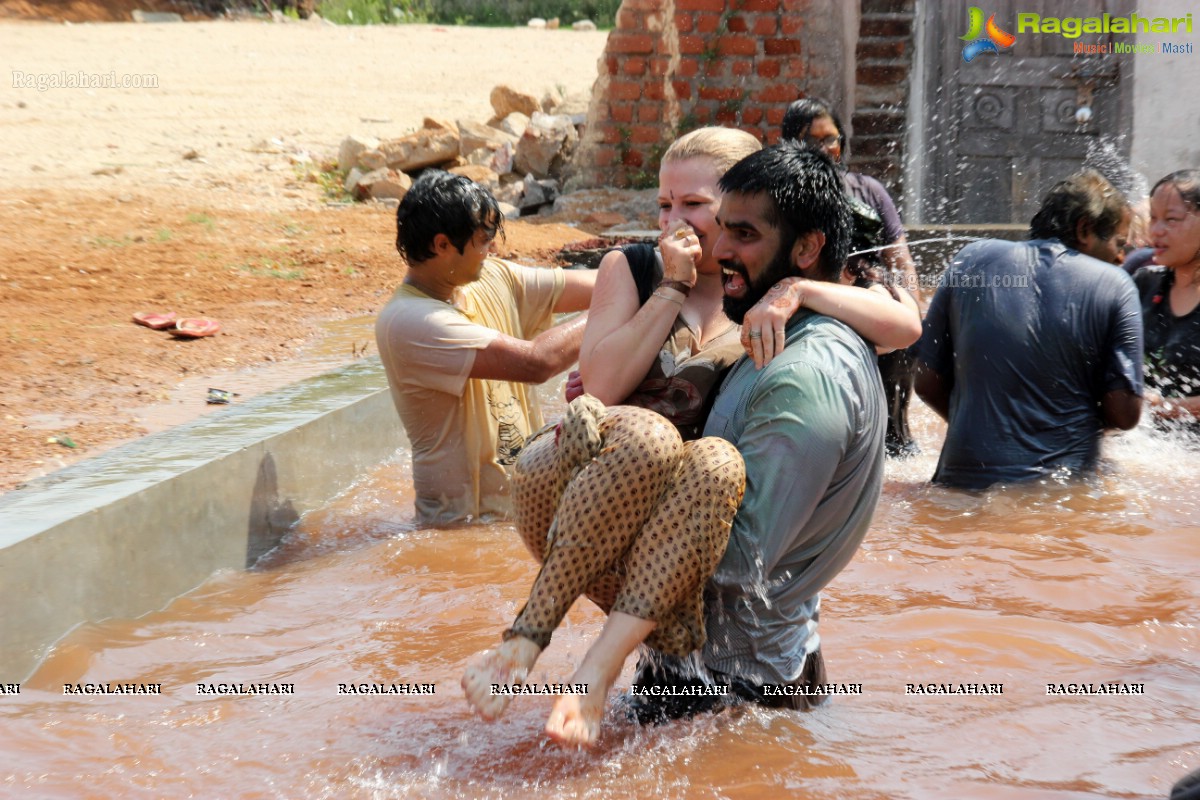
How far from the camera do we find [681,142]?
9.51 feet

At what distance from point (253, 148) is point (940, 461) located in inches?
359

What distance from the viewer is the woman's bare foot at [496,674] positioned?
225 centimetres

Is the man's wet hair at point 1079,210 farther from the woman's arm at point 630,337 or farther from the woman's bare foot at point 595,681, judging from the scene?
the woman's bare foot at point 595,681

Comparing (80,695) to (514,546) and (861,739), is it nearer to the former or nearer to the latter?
(514,546)

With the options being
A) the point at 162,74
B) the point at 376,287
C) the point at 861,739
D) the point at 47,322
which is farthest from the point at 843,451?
the point at 162,74

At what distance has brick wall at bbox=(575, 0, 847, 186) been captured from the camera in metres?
9.73

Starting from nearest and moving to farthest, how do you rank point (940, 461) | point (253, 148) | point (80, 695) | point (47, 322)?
point (80, 695), point (940, 461), point (47, 322), point (253, 148)

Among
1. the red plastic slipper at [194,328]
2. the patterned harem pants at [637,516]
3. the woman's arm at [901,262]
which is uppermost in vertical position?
the woman's arm at [901,262]

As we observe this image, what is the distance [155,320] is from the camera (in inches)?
255

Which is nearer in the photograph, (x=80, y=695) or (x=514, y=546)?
(x=80, y=695)

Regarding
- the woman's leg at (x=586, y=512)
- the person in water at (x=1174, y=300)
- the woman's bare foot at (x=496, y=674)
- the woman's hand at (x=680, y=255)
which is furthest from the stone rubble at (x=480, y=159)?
the woman's bare foot at (x=496, y=674)

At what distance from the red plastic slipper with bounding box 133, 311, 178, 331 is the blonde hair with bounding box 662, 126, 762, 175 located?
4348mm

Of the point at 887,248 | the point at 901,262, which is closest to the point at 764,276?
the point at 887,248

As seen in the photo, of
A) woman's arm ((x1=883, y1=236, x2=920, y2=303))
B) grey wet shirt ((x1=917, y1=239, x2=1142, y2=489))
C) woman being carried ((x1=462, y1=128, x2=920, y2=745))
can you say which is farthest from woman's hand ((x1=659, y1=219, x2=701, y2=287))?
woman's arm ((x1=883, y1=236, x2=920, y2=303))
